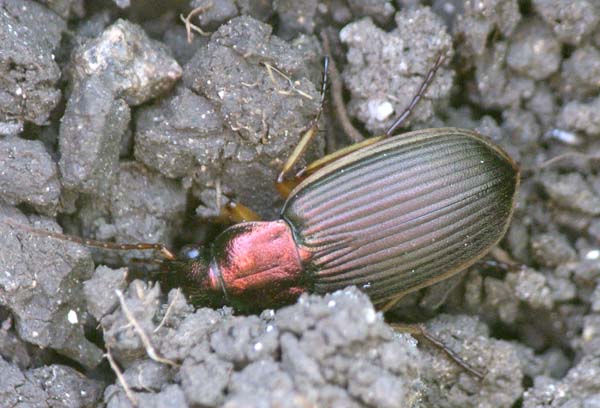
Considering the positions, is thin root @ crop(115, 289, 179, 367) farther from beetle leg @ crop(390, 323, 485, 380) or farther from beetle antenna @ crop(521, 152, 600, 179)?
beetle antenna @ crop(521, 152, 600, 179)

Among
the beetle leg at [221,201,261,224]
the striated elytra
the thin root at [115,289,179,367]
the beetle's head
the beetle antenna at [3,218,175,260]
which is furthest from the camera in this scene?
the beetle leg at [221,201,261,224]

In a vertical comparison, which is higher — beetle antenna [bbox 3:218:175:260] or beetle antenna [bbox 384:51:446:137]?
beetle antenna [bbox 384:51:446:137]

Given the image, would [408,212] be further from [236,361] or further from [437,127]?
[236,361]

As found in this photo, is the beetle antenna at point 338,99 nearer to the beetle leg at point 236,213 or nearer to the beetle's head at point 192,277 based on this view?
the beetle leg at point 236,213

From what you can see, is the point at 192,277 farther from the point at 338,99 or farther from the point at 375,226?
the point at 338,99

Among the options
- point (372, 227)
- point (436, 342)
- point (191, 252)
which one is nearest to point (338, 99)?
point (372, 227)

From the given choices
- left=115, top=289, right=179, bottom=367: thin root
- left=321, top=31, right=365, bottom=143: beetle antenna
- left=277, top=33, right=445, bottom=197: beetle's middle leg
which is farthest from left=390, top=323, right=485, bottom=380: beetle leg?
left=115, top=289, right=179, bottom=367: thin root

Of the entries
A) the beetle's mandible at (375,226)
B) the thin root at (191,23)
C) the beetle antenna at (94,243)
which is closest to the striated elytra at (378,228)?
the beetle's mandible at (375,226)
